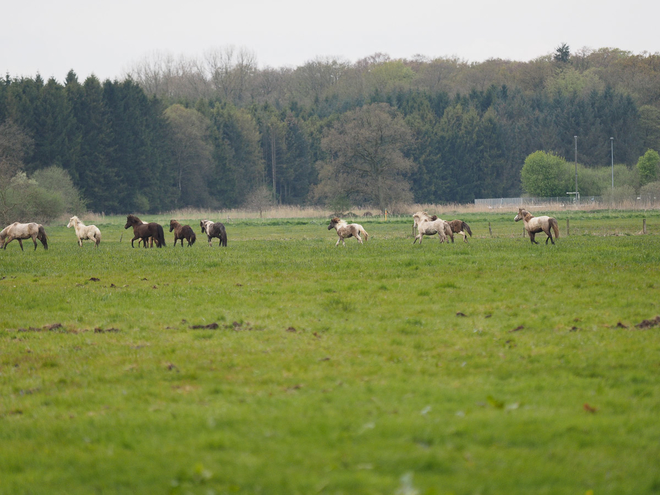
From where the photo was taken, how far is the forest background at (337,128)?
260 feet

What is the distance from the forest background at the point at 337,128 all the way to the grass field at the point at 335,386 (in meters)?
61.3

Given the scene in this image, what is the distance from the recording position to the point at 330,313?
12.9 metres

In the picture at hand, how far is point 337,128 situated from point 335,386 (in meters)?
76.3

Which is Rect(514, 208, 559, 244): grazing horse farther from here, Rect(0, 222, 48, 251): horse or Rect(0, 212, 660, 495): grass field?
Rect(0, 222, 48, 251): horse

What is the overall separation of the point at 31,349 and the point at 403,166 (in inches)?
2744

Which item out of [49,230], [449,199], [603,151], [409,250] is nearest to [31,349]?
[409,250]

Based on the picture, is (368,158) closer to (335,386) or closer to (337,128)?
(337,128)

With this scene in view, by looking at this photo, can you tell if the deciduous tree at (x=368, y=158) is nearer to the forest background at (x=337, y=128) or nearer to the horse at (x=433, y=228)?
the forest background at (x=337, y=128)

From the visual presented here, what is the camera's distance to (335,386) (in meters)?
7.85

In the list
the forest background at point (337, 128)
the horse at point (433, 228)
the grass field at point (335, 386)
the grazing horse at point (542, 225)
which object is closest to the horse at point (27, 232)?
the grass field at point (335, 386)

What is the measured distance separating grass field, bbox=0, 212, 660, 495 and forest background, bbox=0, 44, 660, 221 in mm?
61302

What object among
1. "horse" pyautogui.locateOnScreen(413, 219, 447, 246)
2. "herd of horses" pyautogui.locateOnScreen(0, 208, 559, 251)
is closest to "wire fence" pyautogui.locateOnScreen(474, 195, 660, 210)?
"herd of horses" pyautogui.locateOnScreen(0, 208, 559, 251)

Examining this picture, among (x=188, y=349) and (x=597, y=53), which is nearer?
(x=188, y=349)

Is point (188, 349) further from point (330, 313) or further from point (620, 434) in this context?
point (620, 434)
